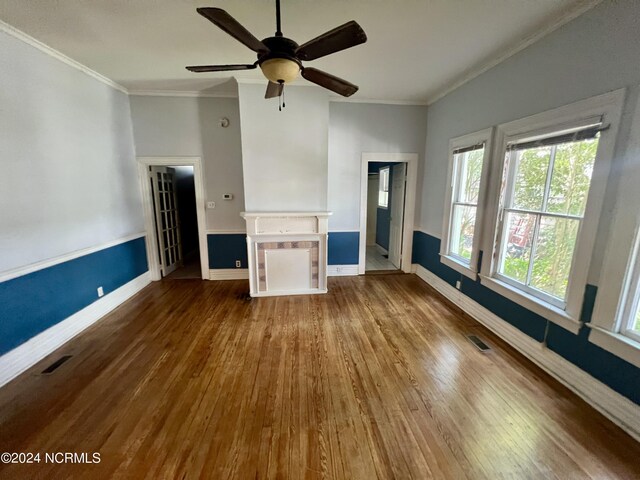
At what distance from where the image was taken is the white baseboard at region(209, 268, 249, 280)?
4.37 metres

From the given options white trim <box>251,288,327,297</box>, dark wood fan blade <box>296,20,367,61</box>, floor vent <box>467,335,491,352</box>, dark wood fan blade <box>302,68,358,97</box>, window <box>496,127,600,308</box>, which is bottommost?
floor vent <box>467,335,491,352</box>

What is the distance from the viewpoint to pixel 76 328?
278 centimetres

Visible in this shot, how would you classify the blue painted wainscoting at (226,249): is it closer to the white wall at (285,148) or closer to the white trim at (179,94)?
the white wall at (285,148)

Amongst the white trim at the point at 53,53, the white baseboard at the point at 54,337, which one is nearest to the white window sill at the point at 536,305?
the white baseboard at the point at 54,337

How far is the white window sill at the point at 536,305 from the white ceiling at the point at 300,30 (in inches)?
89.4

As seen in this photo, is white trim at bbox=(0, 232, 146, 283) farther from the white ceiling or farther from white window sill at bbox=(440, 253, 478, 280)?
white window sill at bbox=(440, 253, 478, 280)

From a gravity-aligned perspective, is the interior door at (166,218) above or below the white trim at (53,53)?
below

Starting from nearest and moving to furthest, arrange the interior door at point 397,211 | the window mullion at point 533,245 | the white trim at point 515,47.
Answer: the white trim at point 515,47 → the window mullion at point 533,245 → the interior door at point 397,211

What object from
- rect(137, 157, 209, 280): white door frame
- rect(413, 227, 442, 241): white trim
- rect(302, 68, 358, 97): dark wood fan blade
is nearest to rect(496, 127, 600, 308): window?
rect(413, 227, 442, 241): white trim

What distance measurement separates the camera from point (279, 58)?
167cm

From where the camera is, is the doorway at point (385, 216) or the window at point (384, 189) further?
the window at point (384, 189)

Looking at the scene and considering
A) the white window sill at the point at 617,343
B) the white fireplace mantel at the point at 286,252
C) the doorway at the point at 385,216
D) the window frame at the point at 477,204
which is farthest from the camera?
the doorway at the point at 385,216

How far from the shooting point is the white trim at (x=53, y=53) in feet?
7.25

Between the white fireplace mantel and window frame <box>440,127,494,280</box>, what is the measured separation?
172 centimetres
